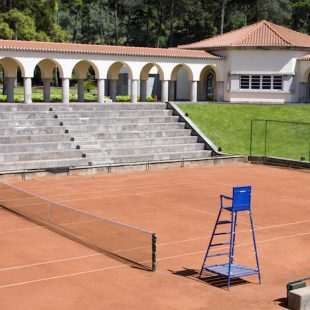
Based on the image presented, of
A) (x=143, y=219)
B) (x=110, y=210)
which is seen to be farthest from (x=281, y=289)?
(x=110, y=210)

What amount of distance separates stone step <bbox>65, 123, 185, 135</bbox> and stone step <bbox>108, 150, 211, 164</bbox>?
381 cm

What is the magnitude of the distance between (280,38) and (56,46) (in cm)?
2193

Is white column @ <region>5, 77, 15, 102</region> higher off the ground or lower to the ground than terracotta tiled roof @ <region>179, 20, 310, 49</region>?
lower

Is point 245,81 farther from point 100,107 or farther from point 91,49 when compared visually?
point 100,107

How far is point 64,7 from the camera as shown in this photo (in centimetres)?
11456

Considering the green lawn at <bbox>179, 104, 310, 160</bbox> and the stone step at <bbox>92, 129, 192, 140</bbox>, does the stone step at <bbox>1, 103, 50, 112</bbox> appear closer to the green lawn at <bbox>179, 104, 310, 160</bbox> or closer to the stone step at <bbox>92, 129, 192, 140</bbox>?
the stone step at <bbox>92, 129, 192, 140</bbox>

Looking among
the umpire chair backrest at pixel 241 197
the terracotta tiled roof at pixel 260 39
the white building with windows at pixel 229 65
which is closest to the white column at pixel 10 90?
the white building with windows at pixel 229 65

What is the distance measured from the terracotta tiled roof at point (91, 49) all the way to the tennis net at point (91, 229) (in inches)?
920


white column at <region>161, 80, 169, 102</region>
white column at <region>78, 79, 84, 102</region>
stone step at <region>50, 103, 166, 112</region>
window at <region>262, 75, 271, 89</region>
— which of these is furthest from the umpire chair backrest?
window at <region>262, 75, 271, 89</region>

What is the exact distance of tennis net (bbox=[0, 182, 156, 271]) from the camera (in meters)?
19.4

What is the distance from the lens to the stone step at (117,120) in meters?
45.9

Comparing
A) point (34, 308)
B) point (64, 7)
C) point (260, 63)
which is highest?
point (64, 7)

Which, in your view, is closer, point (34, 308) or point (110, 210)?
point (34, 308)

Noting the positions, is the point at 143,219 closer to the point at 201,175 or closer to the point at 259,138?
the point at 201,175
